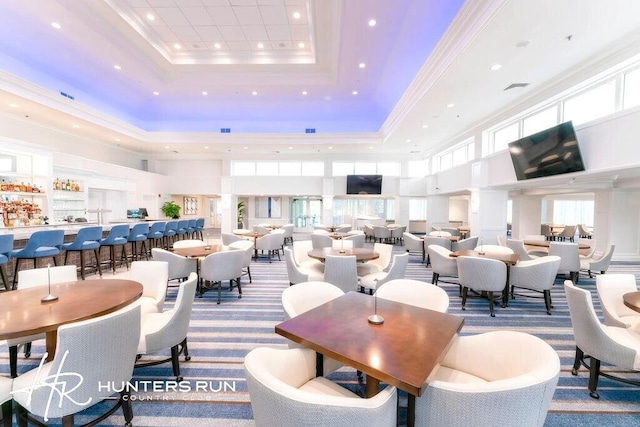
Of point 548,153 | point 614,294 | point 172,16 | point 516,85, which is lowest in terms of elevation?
point 614,294

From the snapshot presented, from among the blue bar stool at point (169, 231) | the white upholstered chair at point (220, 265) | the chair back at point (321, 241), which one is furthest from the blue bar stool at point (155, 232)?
the chair back at point (321, 241)

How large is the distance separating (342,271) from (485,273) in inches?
81.0

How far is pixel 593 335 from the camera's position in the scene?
2164 mm

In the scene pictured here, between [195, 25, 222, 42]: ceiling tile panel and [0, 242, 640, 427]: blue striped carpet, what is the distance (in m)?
6.12

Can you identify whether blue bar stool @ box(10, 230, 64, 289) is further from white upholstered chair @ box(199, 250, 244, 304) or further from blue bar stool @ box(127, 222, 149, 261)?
white upholstered chair @ box(199, 250, 244, 304)

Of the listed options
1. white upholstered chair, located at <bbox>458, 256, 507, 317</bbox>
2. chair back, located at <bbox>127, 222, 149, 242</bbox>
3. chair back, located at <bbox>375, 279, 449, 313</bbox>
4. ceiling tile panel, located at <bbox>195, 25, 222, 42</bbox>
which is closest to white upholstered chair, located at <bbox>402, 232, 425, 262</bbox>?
white upholstered chair, located at <bbox>458, 256, 507, 317</bbox>

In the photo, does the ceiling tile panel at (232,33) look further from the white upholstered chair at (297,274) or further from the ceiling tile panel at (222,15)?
the white upholstered chair at (297,274)

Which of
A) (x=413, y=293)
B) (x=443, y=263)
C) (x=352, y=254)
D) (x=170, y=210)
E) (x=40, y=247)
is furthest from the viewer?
(x=170, y=210)

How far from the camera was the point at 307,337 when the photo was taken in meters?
1.54

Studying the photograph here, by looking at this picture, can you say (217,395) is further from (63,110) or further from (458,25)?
(63,110)

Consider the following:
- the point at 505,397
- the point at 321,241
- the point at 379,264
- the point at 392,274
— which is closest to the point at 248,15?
the point at 321,241

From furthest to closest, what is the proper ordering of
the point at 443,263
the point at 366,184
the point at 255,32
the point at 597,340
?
the point at 366,184
the point at 255,32
the point at 443,263
the point at 597,340

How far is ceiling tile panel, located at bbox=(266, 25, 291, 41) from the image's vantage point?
6.50 m

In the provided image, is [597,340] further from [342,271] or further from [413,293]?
[342,271]
